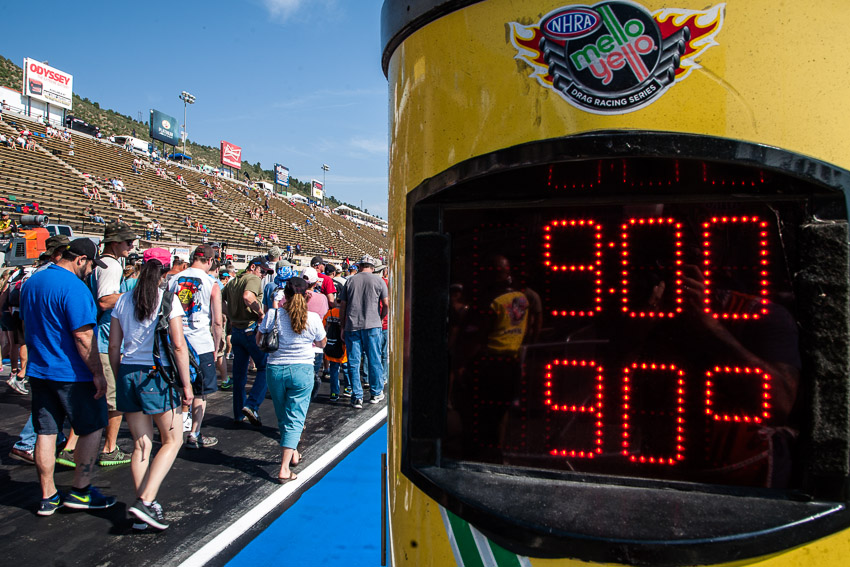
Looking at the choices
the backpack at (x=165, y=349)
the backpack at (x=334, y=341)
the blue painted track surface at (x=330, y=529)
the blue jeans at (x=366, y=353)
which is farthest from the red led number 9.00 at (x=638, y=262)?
the backpack at (x=334, y=341)

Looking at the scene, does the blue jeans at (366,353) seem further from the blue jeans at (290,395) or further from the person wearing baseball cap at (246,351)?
the blue jeans at (290,395)

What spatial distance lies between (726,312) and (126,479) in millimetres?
5325

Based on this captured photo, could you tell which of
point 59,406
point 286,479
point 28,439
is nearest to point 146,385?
point 59,406

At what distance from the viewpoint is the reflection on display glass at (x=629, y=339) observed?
151 cm

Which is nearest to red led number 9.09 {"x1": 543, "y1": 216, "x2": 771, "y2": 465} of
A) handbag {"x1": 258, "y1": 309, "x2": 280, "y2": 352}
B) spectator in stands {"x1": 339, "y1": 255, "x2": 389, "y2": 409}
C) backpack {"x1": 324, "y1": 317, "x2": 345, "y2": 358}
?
handbag {"x1": 258, "y1": 309, "x2": 280, "y2": 352}

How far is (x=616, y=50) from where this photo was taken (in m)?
1.46

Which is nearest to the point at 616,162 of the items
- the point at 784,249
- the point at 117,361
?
the point at 784,249

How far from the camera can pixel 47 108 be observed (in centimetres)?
4969

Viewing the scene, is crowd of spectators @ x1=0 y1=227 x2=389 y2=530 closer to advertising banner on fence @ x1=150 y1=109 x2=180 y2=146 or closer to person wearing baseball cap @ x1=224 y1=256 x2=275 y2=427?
person wearing baseball cap @ x1=224 y1=256 x2=275 y2=427

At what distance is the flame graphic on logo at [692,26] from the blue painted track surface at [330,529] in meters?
3.48

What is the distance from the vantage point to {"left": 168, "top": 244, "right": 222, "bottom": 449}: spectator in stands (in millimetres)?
5684

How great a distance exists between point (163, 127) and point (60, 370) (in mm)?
68851

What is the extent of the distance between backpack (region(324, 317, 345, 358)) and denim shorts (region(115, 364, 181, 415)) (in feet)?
12.9

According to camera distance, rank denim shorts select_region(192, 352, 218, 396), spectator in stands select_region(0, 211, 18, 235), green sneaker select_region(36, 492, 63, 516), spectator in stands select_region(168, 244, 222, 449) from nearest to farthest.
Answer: green sneaker select_region(36, 492, 63, 516) → spectator in stands select_region(168, 244, 222, 449) → denim shorts select_region(192, 352, 218, 396) → spectator in stands select_region(0, 211, 18, 235)
